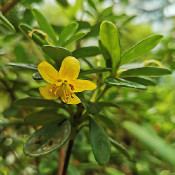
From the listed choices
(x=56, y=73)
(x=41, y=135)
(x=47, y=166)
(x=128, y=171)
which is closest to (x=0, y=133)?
(x=47, y=166)

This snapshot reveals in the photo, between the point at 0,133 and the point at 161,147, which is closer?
the point at 161,147

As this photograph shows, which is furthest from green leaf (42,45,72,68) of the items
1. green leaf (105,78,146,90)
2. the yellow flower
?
green leaf (105,78,146,90)

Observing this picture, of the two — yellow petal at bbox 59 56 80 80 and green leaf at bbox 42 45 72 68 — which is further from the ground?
green leaf at bbox 42 45 72 68

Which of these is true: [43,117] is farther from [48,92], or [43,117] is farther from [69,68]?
[69,68]

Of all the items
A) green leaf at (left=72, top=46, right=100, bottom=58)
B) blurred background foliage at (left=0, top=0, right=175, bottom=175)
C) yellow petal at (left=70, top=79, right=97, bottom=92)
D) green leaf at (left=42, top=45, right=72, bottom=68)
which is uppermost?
green leaf at (left=42, top=45, right=72, bottom=68)

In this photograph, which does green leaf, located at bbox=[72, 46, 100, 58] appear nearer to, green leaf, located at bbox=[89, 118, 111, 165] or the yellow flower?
the yellow flower

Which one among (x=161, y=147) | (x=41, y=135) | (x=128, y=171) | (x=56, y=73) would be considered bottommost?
(x=128, y=171)

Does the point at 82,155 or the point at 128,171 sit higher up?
the point at 82,155

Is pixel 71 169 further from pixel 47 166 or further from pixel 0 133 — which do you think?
pixel 0 133
